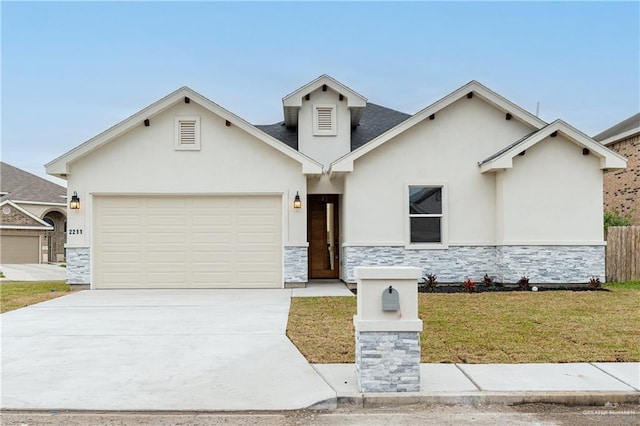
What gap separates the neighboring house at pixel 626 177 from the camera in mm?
21844

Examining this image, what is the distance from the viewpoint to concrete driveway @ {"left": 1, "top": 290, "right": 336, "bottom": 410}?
532 cm

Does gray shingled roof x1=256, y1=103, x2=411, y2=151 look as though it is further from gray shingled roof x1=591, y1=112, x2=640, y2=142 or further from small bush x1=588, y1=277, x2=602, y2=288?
gray shingled roof x1=591, y1=112, x2=640, y2=142

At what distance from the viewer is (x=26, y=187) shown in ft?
116

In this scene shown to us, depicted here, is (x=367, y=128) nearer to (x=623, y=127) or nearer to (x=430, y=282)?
(x=430, y=282)

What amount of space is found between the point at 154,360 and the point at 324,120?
35.1ft

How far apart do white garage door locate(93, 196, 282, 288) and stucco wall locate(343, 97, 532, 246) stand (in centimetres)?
232

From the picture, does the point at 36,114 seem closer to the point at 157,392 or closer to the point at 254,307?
the point at 254,307

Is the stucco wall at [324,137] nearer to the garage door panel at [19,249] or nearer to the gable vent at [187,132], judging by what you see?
the gable vent at [187,132]

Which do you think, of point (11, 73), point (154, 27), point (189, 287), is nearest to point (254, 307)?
point (189, 287)

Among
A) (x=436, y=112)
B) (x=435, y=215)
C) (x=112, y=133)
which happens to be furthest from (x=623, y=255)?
(x=112, y=133)

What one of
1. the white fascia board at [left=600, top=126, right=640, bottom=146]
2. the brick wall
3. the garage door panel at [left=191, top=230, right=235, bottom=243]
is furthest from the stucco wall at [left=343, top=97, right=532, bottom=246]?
the white fascia board at [left=600, top=126, right=640, bottom=146]

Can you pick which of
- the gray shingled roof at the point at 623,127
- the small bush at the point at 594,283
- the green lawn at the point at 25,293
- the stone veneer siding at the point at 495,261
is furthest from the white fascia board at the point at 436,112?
the gray shingled roof at the point at 623,127

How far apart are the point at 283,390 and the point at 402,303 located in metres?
1.52

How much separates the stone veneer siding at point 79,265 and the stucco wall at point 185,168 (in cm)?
19
